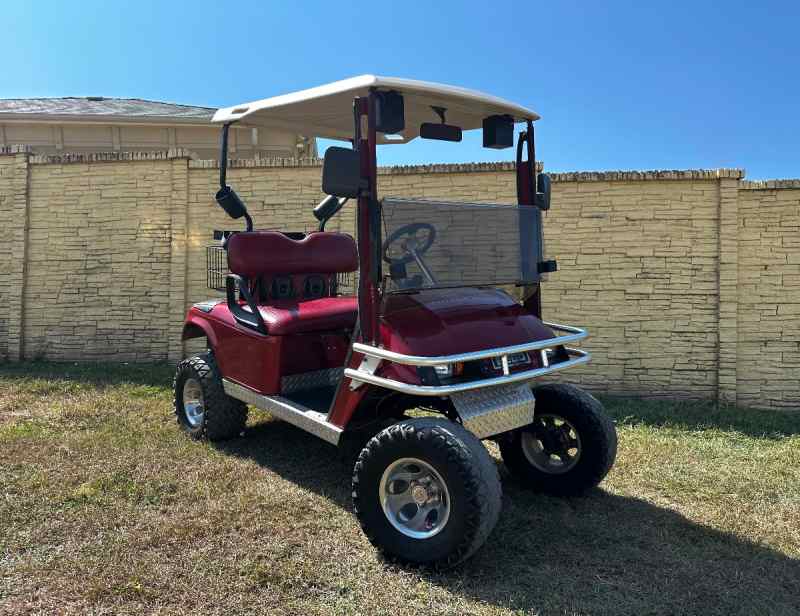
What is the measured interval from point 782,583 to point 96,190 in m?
8.12

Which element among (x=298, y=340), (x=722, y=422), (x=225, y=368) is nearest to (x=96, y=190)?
(x=225, y=368)

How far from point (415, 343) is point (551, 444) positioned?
1.41 metres

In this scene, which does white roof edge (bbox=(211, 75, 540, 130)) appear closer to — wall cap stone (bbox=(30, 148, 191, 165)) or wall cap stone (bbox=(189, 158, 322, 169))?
wall cap stone (bbox=(189, 158, 322, 169))

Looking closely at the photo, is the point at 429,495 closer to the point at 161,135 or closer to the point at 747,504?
the point at 747,504

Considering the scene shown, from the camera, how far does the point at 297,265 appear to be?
5051 mm

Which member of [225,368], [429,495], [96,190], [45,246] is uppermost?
[96,190]

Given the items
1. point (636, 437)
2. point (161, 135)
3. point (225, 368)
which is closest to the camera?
point (225, 368)

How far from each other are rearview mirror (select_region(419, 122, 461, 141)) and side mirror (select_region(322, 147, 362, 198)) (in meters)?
1.09

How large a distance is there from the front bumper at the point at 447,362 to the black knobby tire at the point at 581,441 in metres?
0.35

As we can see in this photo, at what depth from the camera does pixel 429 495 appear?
3.14 meters

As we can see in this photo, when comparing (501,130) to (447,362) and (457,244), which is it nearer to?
(457,244)

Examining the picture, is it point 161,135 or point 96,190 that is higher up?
point 161,135

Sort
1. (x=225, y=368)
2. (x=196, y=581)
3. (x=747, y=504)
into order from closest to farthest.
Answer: (x=196, y=581) < (x=747, y=504) < (x=225, y=368)

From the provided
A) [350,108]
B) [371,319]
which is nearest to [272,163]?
[350,108]
